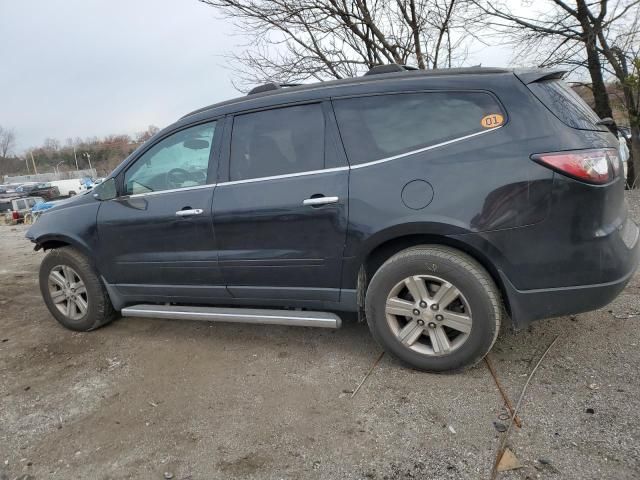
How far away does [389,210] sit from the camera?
278cm

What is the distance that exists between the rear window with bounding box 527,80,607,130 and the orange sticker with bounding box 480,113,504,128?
0.78ft

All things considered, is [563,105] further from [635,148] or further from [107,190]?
[635,148]

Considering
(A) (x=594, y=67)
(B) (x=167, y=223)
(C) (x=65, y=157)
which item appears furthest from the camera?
(C) (x=65, y=157)

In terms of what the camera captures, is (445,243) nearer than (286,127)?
Yes

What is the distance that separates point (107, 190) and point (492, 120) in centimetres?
307

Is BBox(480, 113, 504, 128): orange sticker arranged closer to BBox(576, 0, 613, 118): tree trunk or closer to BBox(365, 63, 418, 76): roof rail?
BBox(365, 63, 418, 76): roof rail

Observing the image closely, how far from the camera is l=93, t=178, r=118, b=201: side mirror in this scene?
381cm

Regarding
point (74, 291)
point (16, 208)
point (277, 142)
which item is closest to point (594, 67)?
point (277, 142)

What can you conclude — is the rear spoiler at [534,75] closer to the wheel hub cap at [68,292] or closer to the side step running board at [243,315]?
the side step running board at [243,315]

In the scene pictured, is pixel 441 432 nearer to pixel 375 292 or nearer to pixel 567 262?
pixel 375 292

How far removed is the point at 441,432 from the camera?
2361 mm

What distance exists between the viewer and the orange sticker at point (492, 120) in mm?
2613

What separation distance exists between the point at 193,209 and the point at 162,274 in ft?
2.15

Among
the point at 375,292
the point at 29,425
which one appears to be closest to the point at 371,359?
the point at 375,292
